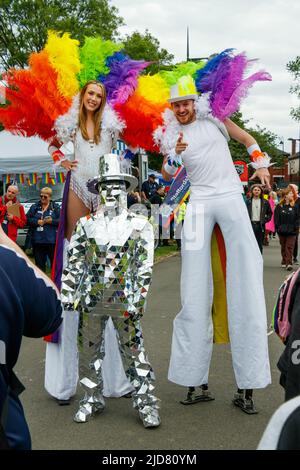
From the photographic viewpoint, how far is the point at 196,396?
13.8 ft

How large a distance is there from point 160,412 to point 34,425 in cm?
81

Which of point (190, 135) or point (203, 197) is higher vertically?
point (190, 135)

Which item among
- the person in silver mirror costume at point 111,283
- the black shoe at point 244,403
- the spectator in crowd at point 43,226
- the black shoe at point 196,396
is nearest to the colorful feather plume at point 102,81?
the person in silver mirror costume at point 111,283

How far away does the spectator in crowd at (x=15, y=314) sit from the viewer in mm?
1658

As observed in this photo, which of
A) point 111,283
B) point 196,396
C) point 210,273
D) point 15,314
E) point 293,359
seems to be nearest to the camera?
point 15,314

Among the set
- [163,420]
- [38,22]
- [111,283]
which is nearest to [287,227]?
[163,420]

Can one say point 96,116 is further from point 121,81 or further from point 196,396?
point 196,396

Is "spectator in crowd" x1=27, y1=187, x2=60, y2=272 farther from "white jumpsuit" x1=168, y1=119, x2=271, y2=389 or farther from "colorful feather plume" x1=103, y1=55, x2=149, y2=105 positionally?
"white jumpsuit" x1=168, y1=119, x2=271, y2=389

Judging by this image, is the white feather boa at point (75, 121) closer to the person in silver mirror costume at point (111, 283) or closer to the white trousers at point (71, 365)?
the person in silver mirror costume at point (111, 283)

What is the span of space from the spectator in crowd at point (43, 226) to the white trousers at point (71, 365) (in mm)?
5813

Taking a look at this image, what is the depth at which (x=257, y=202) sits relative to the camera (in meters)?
13.4

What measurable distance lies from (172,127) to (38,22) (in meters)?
24.1
